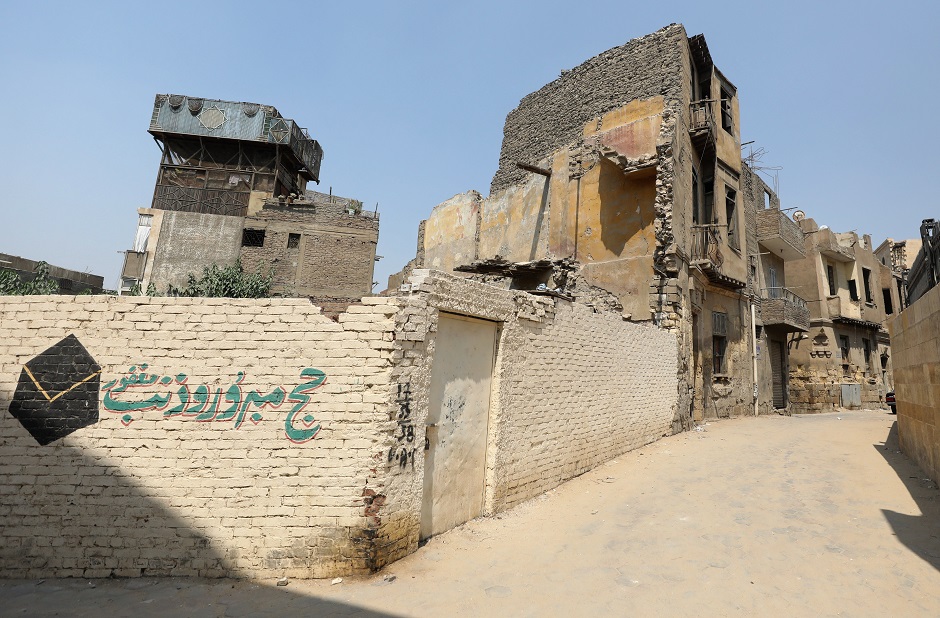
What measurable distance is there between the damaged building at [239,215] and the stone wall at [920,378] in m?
19.7

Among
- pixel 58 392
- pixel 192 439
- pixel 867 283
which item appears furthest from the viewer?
pixel 867 283

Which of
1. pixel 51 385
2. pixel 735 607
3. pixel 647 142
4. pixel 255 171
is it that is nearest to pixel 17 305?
pixel 51 385

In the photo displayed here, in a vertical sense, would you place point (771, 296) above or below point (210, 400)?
above

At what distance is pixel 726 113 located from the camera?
16328 millimetres

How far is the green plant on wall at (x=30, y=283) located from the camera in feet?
42.2

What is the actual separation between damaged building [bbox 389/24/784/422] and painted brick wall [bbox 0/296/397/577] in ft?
27.6

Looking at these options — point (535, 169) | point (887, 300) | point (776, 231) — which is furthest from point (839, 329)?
point (535, 169)

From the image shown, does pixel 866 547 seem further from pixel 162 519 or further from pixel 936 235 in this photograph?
pixel 162 519

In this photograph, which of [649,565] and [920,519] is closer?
[649,565]

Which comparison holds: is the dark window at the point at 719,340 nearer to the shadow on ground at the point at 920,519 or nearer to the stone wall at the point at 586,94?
the stone wall at the point at 586,94

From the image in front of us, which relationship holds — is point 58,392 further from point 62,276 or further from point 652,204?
point 62,276

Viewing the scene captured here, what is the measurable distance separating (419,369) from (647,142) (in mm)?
12261

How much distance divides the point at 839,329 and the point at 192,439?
28.0m

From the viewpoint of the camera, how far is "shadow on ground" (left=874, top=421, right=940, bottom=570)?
4.80 meters
